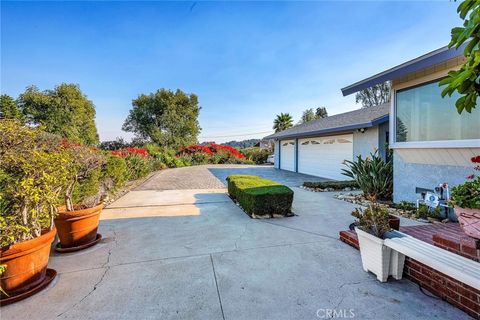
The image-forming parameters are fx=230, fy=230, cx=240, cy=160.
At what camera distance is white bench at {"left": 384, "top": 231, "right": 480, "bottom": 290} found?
6.51 feet

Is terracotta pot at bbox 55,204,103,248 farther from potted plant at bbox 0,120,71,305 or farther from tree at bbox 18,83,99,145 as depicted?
tree at bbox 18,83,99,145

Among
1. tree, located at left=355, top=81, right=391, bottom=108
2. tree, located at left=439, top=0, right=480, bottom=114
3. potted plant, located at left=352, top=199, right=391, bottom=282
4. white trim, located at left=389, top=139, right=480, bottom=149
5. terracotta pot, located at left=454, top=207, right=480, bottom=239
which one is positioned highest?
tree, located at left=355, top=81, right=391, bottom=108

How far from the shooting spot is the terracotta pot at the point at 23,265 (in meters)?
2.51

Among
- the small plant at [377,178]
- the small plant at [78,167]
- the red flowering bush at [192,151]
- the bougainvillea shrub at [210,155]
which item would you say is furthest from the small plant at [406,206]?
the red flowering bush at [192,151]

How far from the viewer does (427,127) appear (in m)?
5.08

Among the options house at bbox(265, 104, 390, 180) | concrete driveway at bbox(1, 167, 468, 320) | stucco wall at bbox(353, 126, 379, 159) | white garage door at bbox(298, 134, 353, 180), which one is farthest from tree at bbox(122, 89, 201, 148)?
concrete driveway at bbox(1, 167, 468, 320)

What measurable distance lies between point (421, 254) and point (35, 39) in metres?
10.1

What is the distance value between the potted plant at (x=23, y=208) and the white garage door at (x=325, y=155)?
10.7m

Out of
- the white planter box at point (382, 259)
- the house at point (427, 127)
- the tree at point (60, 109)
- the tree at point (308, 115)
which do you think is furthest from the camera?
the tree at point (308, 115)

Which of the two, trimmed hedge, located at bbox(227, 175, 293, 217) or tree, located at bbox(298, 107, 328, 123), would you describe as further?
tree, located at bbox(298, 107, 328, 123)

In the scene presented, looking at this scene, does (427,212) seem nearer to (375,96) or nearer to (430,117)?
(430,117)

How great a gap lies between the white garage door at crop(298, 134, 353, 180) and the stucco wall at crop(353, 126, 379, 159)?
341mm

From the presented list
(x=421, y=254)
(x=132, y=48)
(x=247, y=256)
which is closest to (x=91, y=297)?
(x=247, y=256)

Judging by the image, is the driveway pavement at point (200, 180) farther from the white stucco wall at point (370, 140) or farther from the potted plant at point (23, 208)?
the potted plant at point (23, 208)
